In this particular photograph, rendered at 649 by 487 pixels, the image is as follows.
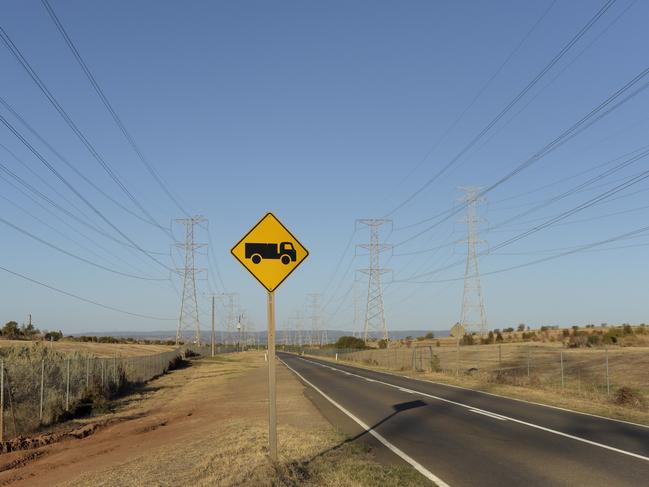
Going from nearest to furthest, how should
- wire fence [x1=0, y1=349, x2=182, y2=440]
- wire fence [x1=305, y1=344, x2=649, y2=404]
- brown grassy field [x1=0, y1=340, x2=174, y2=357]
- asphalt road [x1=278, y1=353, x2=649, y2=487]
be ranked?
asphalt road [x1=278, y1=353, x2=649, y2=487] < wire fence [x1=0, y1=349, x2=182, y2=440] < wire fence [x1=305, y1=344, x2=649, y2=404] < brown grassy field [x1=0, y1=340, x2=174, y2=357]

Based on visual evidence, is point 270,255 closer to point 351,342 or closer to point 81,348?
point 81,348

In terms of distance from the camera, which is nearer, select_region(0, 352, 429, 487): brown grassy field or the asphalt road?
select_region(0, 352, 429, 487): brown grassy field

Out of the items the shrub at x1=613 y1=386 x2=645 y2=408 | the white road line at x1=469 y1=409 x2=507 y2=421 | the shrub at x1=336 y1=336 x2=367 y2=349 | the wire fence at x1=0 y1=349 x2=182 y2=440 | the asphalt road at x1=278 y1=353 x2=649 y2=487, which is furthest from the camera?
the shrub at x1=336 y1=336 x2=367 y2=349

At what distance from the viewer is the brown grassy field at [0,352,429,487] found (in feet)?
29.1

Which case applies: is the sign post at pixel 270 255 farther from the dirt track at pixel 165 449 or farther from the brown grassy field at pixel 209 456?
the dirt track at pixel 165 449

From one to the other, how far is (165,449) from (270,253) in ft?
17.7

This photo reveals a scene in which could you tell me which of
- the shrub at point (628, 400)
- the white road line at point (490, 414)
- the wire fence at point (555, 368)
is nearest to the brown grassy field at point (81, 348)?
the wire fence at point (555, 368)

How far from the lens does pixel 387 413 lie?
17531 mm

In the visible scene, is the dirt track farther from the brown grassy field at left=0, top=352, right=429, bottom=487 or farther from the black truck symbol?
the black truck symbol

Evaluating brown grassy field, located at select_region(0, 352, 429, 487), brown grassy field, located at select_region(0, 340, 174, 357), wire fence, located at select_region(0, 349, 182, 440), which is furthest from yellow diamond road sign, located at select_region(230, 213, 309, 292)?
brown grassy field, located at select_region(0, 340, 174, 357)

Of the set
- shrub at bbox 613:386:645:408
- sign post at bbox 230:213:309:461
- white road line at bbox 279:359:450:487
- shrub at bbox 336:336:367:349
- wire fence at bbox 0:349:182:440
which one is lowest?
shrub at bbox 613:386:645:408

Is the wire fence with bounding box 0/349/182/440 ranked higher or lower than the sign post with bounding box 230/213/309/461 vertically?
lower

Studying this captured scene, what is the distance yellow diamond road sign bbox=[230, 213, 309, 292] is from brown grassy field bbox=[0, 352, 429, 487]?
2.95 meters

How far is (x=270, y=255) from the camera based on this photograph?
9.84m
